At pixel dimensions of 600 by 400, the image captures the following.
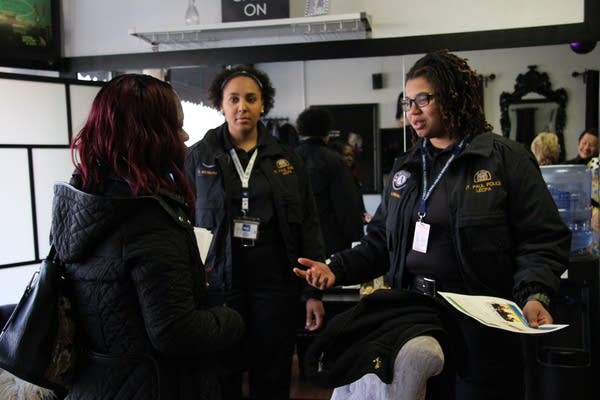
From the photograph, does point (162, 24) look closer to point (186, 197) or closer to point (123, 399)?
point (186, 197)

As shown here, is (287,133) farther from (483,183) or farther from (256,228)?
(483,183)

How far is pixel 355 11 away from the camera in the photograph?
290 centimetres

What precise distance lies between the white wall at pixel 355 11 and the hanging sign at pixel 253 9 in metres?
0.06

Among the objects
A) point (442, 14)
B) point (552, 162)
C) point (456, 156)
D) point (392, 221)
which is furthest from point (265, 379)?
point (552, 162)

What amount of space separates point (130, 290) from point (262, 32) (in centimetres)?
216

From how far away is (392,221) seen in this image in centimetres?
179

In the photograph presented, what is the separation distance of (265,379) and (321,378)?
37.6 inches

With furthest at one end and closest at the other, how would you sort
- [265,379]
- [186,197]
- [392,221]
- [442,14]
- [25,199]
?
[25,199] → [442,14] → [265,379] → [392,221] → [186,197]

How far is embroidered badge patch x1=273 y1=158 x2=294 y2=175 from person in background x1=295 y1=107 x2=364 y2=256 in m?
1.21

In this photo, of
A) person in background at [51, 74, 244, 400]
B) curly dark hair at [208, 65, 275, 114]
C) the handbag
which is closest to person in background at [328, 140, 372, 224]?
curly dark hair at [208, 65, 275, 114]

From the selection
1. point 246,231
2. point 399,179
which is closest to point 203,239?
point 246,231

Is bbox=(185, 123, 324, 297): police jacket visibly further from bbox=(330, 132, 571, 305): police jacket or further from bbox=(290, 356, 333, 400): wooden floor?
bbox=(290, 356, 333, 400): wooden floor

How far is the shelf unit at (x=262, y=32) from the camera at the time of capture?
2869 mm

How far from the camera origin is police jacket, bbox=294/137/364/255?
135 inches
